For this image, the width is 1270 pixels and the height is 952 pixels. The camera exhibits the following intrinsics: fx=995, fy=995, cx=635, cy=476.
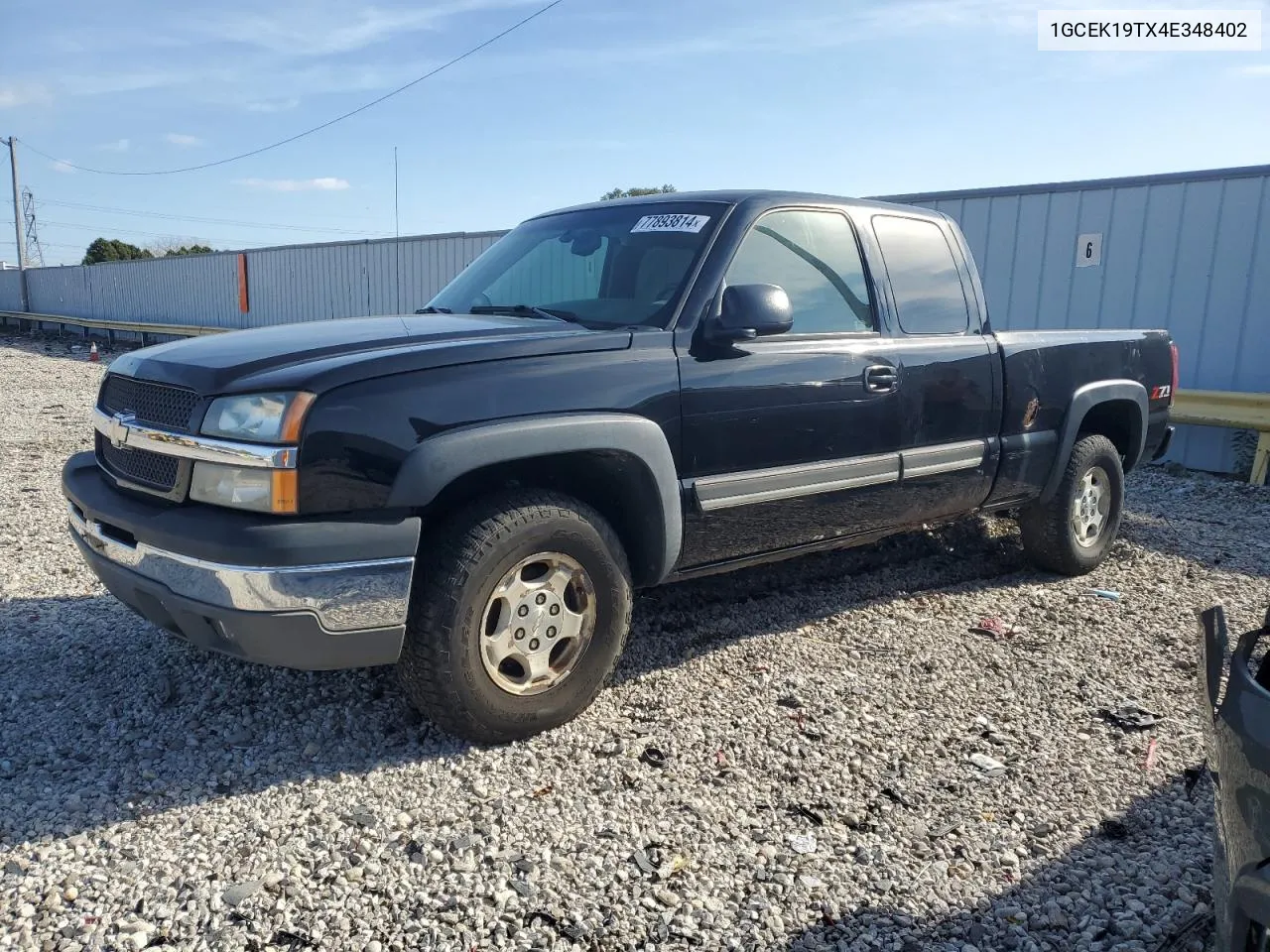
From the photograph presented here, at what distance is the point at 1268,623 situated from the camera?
180 cm

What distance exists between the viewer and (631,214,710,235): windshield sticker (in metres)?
3.86

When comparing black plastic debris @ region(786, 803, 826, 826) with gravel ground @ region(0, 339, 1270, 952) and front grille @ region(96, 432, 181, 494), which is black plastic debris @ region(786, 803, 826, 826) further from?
front grille @ region(96, 432, 181, 494)

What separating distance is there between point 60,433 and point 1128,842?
33.1 feet

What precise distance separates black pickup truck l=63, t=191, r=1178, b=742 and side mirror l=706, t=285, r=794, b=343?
1cm

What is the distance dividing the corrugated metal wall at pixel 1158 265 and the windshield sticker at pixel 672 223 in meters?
7.04

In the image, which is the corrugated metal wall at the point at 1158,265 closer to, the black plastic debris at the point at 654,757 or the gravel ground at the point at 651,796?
the gravel ground at the point at 651,796

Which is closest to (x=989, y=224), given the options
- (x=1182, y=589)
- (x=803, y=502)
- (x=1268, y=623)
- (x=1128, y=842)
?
(x=1182, y=589)

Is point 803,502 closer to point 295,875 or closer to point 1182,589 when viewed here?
point 295,875

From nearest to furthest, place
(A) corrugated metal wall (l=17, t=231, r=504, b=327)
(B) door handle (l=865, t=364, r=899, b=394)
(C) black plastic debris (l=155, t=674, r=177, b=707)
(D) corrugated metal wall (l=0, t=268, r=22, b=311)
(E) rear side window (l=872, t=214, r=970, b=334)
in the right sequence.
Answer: (C) black plastic debris (l=155, t=674, r=177, b=707) < (B) door handle (l=865, t=364, r=899, b=394) < (E) rear side window (l=872, t=214, r=970, b=334) < (A) corrugated metal wall (l=17, t=231, r=504, b=327) < (D) corrugated metal wall (l=0, t=268, r=22, b=311)

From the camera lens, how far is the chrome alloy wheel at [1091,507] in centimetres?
539

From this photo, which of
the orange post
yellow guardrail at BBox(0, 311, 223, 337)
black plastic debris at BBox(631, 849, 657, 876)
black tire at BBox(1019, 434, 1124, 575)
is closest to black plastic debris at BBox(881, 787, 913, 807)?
black plastic debris at BBox(631, 849, 657, 876)

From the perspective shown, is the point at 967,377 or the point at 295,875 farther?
the point at 967,377

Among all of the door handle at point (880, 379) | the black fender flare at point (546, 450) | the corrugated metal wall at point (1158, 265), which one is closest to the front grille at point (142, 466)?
the black fender flare at point (546, 450)

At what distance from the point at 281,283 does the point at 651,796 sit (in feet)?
71.0
